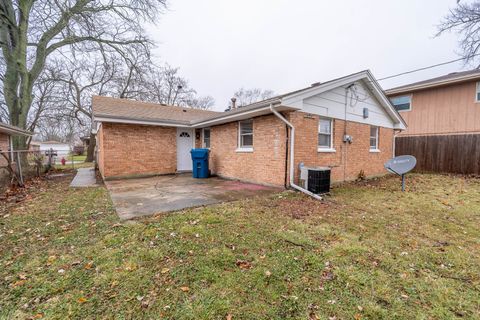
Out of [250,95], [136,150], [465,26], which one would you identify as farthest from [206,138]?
[250,95]

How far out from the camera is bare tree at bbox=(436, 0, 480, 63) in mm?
11555

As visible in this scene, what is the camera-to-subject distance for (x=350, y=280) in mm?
2371

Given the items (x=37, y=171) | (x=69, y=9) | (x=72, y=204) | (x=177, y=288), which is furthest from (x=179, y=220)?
(x=69, y=9)

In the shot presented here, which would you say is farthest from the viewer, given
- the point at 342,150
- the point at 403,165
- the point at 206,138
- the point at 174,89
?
the point at 174,89

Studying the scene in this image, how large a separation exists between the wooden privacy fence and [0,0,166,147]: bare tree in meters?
16.1

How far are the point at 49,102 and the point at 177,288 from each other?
24699 millimetres

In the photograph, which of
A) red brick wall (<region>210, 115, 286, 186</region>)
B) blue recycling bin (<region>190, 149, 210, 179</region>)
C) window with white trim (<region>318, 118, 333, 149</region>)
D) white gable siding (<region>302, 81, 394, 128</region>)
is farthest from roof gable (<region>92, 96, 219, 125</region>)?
window with white trim (<region>318, 118, 333, 149</region>)

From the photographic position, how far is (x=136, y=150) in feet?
31.7

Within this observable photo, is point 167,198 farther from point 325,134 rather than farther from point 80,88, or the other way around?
point 80,88

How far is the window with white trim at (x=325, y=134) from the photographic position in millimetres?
7758

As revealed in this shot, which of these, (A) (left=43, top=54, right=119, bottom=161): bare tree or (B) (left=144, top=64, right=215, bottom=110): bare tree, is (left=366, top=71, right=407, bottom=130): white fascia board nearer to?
(A) (left=43, top=54, right=119, bottom=161): bare tree

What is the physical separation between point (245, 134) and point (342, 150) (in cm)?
387

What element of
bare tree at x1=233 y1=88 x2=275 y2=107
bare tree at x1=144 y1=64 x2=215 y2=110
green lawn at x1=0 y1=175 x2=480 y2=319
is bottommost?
green lawn at x1=0 y1=175 x2=480 y2=319

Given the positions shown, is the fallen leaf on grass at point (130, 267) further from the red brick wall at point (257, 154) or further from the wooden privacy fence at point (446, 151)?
the wooden privacy fence at point (446, 151)
